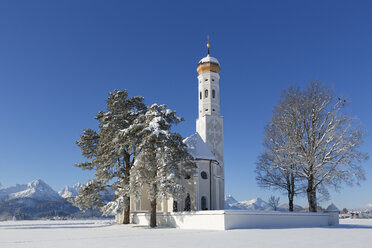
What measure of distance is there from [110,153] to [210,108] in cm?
2572

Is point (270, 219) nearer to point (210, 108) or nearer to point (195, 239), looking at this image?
point (195, 239)

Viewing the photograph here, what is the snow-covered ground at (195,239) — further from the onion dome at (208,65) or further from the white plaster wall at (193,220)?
the onion dome at (208,65)

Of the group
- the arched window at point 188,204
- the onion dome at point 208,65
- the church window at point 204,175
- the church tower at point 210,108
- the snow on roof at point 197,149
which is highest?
the onion dome at point 208,65

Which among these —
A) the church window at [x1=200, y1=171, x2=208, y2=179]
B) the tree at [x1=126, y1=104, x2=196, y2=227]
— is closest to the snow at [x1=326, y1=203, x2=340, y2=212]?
the church window at [x1=200, y1=171, x2=208, y2=179]

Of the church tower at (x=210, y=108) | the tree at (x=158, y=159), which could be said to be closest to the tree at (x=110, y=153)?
the tree at (x=158, y=159)

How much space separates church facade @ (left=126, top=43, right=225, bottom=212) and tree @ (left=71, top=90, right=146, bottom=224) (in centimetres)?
545

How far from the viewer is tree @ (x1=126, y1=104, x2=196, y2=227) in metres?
27.1

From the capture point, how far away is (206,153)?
38.9 m

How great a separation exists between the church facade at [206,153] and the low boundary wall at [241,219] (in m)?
5.78

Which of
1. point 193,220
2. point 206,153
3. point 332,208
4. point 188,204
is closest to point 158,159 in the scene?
point 193,220

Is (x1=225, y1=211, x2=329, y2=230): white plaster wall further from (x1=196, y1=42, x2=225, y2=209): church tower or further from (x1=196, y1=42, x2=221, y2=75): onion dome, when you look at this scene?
(x1=196, y1=42, x2=221, y2=75): onion dome

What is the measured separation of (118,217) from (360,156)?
27512 millimetres

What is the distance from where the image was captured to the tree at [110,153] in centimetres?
3134

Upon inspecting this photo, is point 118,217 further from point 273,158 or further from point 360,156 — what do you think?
point 360,156
